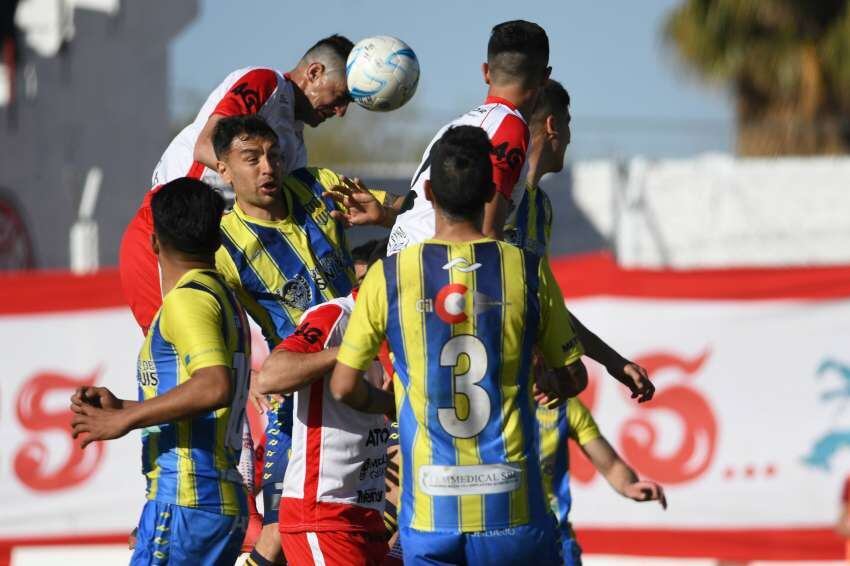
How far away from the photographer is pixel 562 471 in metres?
8.14

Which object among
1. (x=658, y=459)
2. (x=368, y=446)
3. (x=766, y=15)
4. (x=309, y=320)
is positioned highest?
(x=766, y=15)

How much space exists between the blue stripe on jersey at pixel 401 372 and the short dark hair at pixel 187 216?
77cm

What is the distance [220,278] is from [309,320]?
40cm

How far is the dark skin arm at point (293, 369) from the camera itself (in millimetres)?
5324

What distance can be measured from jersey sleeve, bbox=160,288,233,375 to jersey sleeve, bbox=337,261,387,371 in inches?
18.5

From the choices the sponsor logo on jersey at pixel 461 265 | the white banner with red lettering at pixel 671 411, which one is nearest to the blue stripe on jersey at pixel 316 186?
the sponsor logo on jersey at pixel 461 265

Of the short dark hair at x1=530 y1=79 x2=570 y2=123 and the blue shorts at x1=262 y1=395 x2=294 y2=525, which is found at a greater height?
the short dark hair at x1=530 y1=79 x2=570 y2=123

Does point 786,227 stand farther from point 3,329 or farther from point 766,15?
point 3,329

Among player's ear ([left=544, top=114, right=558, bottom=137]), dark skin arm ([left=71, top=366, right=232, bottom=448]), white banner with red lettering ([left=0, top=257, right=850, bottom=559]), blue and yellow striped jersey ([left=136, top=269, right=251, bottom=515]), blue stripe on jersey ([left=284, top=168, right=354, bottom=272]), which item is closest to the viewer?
dark skin arm ([left=71, top=366, right=232, bottom=448])

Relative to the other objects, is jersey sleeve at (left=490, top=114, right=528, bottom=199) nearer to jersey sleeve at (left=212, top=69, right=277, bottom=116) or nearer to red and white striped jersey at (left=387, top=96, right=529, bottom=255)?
red and white striped jersey at (left=387, top=96, right=529, bottom=255)

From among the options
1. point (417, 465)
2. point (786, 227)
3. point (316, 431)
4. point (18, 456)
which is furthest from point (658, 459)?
point (786, 227)

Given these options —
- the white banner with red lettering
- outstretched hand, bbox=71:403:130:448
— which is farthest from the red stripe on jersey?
the white banner with red lettering

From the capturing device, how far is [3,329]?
11.2m

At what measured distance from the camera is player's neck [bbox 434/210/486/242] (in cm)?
490
